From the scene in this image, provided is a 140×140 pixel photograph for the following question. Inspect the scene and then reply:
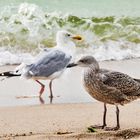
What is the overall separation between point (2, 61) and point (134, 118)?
13.8 ft

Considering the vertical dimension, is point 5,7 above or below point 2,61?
above

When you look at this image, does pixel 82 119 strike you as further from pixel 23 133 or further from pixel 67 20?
pixel 67 20

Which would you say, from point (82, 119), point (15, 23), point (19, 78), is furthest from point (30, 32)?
point (82, 119)

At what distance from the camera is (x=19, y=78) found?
930cm

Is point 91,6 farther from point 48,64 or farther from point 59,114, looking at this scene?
point 59,114

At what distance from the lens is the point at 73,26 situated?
44.1ft

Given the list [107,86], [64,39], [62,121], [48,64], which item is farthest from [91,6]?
[107,86]

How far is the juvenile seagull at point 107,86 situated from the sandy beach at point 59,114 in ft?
0.85

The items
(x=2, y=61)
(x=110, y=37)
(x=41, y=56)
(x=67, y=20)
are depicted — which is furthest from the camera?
(x=67, y=20)

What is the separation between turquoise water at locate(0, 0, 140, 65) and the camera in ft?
38.0

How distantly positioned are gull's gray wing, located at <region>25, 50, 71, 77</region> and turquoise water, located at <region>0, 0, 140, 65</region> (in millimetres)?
1831

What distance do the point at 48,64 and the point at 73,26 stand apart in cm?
473

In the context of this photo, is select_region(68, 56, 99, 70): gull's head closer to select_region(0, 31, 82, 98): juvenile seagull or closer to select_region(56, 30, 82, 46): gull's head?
select_region(0, 31, 82, 98): juvenile seagull

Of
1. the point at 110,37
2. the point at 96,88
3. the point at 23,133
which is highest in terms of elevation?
the point at 110,37
